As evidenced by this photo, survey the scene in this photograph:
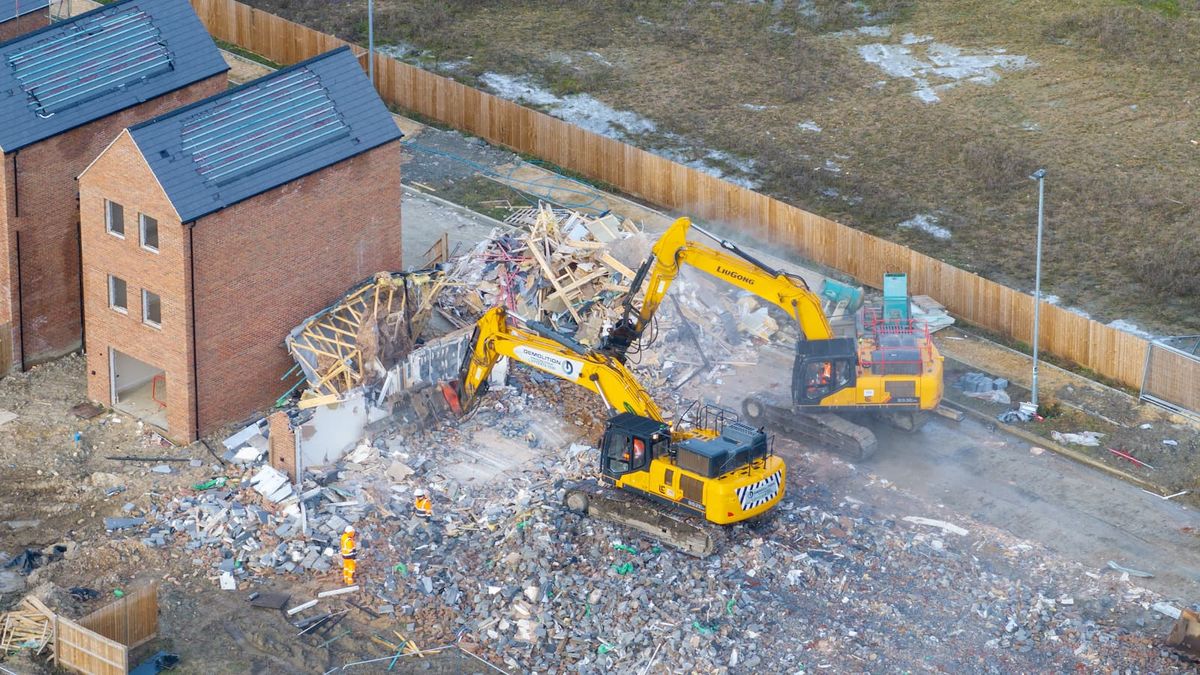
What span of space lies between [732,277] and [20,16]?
22.5 m

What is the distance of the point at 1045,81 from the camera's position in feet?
226

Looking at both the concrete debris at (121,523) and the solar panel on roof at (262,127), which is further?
the solar panel on roof at (262,127)

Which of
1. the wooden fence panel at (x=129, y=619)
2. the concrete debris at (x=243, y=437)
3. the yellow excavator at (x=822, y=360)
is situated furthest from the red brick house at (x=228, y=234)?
the wooden fence panel at (x=129, y=619)

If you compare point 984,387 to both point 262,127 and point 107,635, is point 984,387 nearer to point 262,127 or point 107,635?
point 262,127

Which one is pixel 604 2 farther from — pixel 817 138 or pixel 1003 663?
pixel 1003 663

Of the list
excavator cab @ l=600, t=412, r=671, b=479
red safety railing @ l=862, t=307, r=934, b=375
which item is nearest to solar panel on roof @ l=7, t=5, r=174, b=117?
excavator cab @ l=600, t=412, r=671, b=479

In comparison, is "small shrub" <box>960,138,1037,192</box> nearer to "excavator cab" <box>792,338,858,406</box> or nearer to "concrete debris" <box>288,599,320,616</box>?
"excavator cab" <box>792,338,858,406</box>

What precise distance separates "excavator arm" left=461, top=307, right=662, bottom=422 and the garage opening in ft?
28.3

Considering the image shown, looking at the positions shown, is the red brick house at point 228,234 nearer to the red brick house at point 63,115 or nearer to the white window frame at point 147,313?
the white window frame at point 147,313

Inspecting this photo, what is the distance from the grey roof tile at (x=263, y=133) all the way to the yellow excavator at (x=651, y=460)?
22.1ft

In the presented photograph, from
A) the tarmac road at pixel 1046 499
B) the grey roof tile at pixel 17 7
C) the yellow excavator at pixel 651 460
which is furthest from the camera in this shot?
the grey roof tile at pixel 17 7

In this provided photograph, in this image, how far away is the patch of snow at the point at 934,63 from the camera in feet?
226

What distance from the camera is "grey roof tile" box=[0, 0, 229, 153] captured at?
4703 cm

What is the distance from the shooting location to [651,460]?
4059 centimetres
